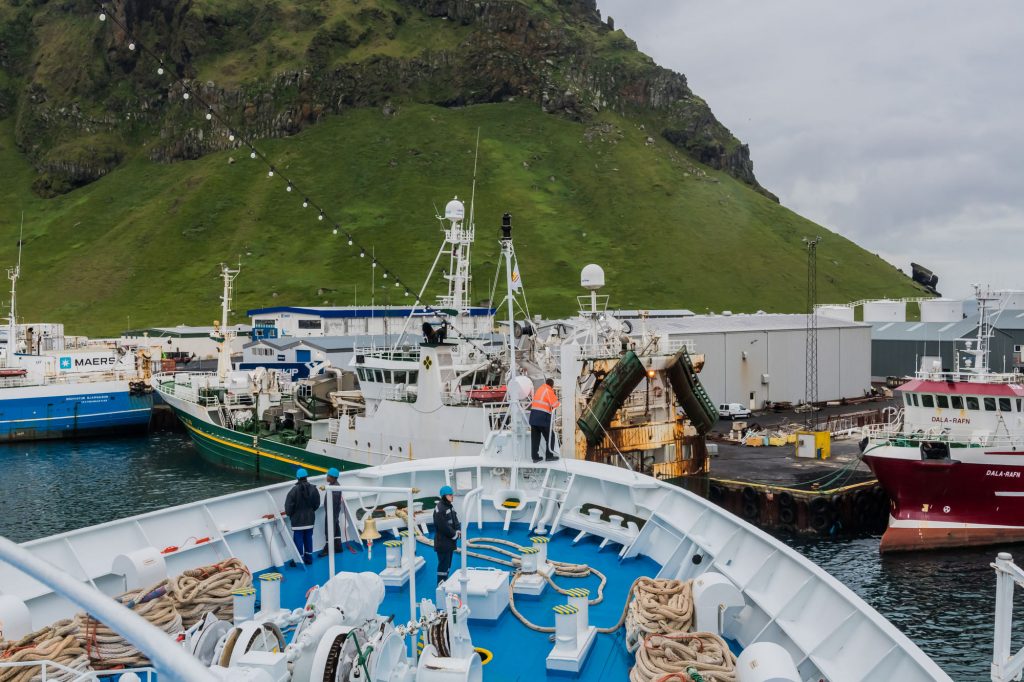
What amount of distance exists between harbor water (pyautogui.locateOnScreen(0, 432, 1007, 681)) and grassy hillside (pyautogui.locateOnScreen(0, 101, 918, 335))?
241 ft

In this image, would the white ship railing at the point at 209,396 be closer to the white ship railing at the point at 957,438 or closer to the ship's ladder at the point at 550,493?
the white ship railing at the point at 957,438

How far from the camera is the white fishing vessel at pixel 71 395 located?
168 feet

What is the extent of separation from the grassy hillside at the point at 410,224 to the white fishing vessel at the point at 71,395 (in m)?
58.5

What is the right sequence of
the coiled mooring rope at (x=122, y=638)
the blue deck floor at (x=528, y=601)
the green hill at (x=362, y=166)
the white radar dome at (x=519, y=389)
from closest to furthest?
1. the coiled mooring rope at (x=122, y=638)
2. the blue deck floor at (x=528, y=601)
3. the white radar dome at (x=519, y=389)
4. the green hill at (x=362, y=166)

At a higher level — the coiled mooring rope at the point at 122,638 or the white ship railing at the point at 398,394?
the white ship railing at the point at 398,394

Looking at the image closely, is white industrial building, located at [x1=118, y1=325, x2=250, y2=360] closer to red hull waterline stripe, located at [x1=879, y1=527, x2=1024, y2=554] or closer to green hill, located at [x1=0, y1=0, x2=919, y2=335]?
green hill, located at [x1=0, y1=0, x2=919, y2=335]

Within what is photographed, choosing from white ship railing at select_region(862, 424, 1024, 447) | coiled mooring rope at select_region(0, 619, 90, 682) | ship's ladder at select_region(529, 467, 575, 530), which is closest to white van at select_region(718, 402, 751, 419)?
white ship railing at select_region(862, 424, 1024, 447)

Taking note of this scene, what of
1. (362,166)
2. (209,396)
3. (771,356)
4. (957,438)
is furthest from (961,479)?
(362,166)

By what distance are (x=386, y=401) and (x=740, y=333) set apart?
29.6 meters

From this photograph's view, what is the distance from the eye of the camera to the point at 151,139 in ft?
578

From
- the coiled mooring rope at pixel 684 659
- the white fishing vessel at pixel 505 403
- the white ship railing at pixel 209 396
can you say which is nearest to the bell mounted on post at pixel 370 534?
the coiled mooring rope at pixel 684 659

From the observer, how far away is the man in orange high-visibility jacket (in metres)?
14.0

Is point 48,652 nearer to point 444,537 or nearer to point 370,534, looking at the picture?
point 444,537

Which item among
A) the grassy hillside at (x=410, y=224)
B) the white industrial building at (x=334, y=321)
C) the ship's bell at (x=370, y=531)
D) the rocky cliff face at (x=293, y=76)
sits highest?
the rocky cliff face at (x=293, y=76)
